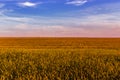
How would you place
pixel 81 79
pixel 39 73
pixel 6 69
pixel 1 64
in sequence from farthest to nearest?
pixel 1 64 < pixel 6 69 < pixel 39 73 < pixel 81 79

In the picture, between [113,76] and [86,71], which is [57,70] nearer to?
[86,71]

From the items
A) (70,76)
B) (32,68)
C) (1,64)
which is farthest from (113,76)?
(1,64)

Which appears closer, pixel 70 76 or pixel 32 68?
pixel 70 76

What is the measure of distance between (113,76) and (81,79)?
1306 millimetres

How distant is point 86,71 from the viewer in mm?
10852

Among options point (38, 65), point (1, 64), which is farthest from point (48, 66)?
point (1, 64)

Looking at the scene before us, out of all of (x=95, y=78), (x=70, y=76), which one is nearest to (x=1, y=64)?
(x=70, y=76)

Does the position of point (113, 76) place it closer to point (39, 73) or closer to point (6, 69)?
point (39, 73)

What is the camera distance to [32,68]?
36.4 ft

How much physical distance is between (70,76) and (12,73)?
2.54 m

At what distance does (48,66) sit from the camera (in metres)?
11.5

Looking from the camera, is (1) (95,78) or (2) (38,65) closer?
(1) (95,78)

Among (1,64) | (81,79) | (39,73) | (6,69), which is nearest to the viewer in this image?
(81,79)

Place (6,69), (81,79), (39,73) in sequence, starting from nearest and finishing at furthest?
(81,79)
(39,73)
(6,69)
